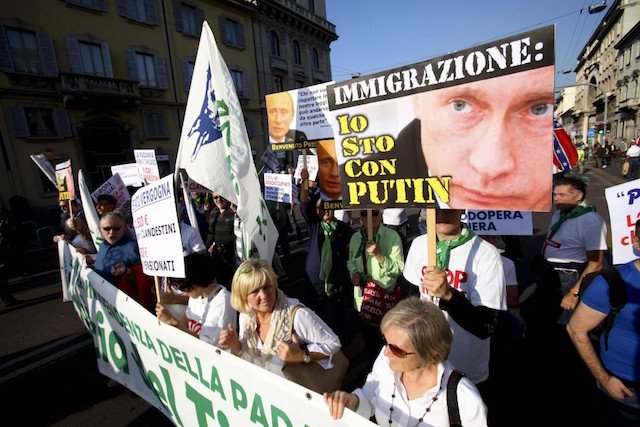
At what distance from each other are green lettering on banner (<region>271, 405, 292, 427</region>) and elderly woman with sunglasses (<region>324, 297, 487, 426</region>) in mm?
291

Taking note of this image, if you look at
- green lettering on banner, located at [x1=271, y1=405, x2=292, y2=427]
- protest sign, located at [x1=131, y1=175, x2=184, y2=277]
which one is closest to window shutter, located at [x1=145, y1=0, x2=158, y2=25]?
protest sign, located at [x1=131, y1=175, x2=184, y2=277]

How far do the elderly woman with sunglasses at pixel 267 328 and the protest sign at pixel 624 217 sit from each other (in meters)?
1.84

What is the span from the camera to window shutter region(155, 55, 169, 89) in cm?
1927

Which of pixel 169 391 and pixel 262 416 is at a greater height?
pixel 262 416

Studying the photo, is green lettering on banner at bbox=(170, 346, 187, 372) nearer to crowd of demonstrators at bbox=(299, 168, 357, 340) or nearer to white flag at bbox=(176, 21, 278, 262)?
white flag at bbox=(176, 21, 278, 262)

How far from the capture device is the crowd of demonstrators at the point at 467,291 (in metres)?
1.70

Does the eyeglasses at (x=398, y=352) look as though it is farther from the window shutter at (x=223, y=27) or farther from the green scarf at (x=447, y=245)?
the window shutter at (x=223, y=27)

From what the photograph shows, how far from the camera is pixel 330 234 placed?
12.5 feet

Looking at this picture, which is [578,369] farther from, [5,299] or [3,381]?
[5,299]

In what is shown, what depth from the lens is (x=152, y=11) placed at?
18906mm

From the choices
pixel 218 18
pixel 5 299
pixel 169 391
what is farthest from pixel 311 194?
pixel 218 18

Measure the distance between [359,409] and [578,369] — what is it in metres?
2.74

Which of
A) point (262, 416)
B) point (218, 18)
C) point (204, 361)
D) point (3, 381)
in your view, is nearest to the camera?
point (262, 416)

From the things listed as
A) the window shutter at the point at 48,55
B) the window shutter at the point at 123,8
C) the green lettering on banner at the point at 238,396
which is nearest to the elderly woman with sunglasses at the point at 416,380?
the green lettering on banner at the point at 238,396
